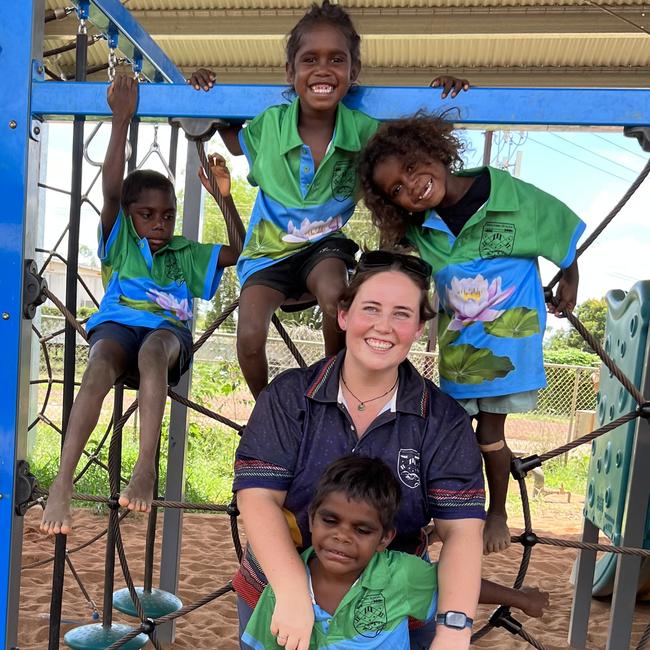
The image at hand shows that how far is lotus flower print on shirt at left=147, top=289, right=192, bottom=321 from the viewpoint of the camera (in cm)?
206

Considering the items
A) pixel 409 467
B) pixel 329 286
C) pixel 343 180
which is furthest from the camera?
pixel 343 180

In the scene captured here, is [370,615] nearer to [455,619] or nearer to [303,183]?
[455,619]

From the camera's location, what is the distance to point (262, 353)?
1.87m

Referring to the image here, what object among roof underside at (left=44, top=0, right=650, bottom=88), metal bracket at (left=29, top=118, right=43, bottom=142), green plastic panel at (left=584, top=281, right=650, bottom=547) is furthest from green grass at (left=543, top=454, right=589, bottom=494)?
metal bracket at (left=29, top=118, right=43, bottom=142)

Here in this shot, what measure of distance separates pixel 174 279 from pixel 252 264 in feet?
1.04

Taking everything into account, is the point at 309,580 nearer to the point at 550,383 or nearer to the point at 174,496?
the point at 174,496

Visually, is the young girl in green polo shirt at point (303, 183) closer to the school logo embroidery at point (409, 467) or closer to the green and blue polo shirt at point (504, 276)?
the green and blue polo shirt at point (504, 276)

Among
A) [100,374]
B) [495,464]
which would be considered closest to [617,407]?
[495,464]

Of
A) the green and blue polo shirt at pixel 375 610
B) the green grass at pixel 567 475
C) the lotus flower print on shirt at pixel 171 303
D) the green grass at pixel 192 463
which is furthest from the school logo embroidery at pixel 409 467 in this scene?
the green grass at pixel 567 475

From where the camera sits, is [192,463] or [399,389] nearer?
[399,389]

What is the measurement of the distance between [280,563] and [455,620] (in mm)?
331

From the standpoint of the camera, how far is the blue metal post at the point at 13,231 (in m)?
1.85

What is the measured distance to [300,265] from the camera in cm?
190

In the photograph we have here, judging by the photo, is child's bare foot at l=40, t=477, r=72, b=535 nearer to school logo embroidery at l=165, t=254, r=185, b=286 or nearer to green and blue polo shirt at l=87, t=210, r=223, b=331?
green and blue polo shirt at l=87, t=210, r=223, b=331
